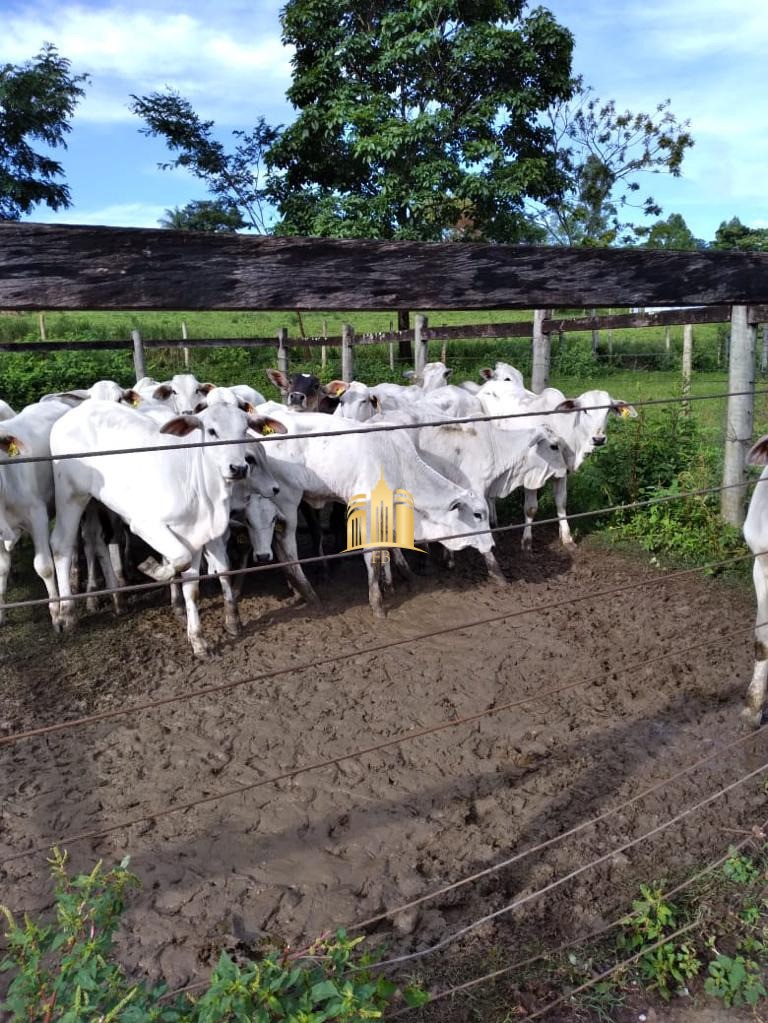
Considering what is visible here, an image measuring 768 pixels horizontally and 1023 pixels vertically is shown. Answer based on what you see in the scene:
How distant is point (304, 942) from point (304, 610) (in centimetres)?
355

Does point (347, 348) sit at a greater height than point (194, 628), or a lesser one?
greater

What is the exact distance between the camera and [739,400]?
237 inches

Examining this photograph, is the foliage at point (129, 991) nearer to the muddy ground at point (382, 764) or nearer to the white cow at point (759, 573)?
the muddy ground at point (382, 764)

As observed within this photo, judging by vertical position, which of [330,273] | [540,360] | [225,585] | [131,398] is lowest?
[225,585]

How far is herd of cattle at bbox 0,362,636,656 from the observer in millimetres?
5621

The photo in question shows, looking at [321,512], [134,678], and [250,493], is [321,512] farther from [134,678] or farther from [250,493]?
[134,678]

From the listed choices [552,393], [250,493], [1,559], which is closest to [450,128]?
[552,393]

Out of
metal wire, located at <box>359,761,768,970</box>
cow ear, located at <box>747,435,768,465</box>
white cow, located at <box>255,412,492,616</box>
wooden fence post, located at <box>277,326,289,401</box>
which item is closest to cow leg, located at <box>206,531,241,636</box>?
white cow, located at <box>255,412,492,616</box>

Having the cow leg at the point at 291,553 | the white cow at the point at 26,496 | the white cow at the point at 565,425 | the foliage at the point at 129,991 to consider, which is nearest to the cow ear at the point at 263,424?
the cow leg at the point at 291,553

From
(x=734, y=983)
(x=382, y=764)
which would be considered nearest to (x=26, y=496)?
(x=382, y=764)

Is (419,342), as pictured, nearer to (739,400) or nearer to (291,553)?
(291,553)

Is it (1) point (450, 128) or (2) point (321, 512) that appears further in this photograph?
(1) point (450, 128)

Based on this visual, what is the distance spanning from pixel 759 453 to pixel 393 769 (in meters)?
2.52

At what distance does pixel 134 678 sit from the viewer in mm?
5109
